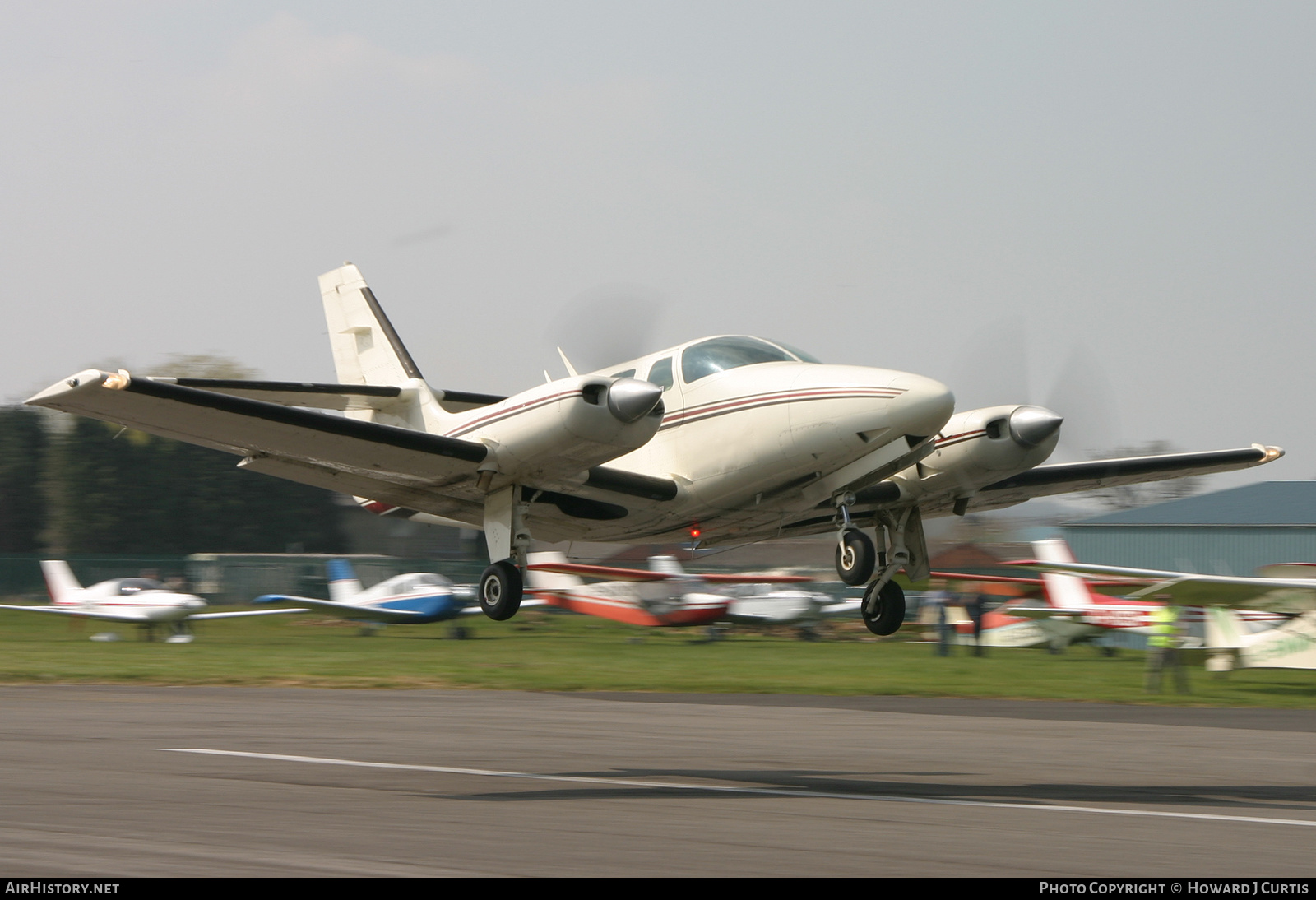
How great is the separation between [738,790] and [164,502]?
69.9 meters

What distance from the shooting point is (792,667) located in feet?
121

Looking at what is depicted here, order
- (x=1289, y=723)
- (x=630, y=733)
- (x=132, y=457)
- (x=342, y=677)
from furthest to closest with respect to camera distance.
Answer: (x=132, y=457) → (x=342, y=677) → (x=1289, y=723) → (x=630, y=733)

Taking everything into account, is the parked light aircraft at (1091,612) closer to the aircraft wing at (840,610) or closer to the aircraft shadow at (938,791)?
the aircraft wing at (840,610)

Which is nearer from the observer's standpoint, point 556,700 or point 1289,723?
point 1289,723

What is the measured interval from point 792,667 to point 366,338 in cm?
2081

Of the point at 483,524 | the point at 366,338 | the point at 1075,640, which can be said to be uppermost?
the point at 366,338

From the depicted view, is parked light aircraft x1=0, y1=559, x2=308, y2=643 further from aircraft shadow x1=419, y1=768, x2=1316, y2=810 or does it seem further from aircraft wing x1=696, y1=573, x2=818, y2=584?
aircraft shadow x1=419, y1=768, x2=1316, y2=810

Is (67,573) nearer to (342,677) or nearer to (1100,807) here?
(342,677)

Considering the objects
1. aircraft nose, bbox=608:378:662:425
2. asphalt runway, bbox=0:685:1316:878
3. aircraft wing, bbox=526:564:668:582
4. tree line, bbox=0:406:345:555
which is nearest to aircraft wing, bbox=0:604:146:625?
aircraft wing, bbox=526:564:668:582

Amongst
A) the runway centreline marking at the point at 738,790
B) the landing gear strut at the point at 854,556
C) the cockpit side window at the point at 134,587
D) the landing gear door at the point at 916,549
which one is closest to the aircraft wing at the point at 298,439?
the runway centreline marking at the point at 738,790

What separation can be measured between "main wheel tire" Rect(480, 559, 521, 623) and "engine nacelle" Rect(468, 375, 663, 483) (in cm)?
116

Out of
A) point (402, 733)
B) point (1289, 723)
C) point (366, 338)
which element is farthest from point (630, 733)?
point (1289, 723)

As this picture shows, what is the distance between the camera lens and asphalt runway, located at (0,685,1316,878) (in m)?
9.79

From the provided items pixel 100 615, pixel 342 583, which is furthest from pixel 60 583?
pixel 342 583
